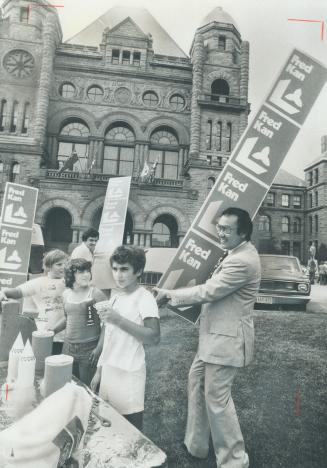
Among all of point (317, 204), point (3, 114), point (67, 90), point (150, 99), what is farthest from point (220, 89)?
point (317, 204)

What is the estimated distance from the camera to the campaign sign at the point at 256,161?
10.6 feet

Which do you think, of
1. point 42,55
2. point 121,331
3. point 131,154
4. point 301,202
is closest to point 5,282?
point 121,331

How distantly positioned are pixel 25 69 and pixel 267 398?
78.1 feet

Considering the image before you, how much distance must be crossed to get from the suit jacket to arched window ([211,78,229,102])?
2295 cm

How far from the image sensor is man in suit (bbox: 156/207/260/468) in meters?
2.54

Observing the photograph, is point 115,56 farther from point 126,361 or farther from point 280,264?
point 126,361

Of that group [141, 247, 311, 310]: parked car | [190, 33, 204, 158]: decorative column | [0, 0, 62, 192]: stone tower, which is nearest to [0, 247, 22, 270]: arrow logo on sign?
[141, 247, 311, 310]: parked car

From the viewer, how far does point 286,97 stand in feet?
10.6

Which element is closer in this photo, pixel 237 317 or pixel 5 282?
pixel 237 317

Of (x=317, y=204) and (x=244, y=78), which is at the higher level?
(x=244, y=78)

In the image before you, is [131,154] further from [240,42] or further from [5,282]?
[5,282]

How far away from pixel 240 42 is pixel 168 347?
82.2ft

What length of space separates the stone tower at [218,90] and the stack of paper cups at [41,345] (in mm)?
20103

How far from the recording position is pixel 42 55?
70.1 feet
